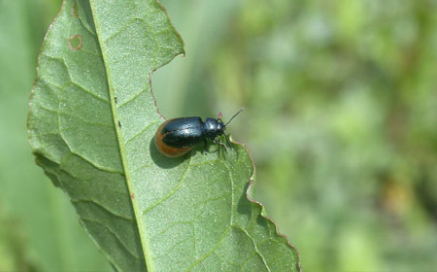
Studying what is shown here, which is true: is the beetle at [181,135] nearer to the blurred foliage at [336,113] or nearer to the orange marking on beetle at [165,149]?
the orange marking on beetle at [165,149]

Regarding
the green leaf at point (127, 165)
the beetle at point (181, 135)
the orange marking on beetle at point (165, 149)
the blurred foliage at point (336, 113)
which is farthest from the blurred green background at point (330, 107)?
the green leaf at point (127, 165)

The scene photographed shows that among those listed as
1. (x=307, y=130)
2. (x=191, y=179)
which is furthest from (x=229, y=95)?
(x=191, y=179)

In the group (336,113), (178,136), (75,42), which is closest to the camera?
(75,42)

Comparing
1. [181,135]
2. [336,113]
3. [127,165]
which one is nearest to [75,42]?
[127,165]

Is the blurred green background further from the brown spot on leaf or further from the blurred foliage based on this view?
the brown spot on leaf

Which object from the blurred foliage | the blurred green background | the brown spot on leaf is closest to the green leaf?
the brown spot on leaf

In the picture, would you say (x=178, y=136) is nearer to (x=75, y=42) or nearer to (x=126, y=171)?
(x=126, y=171)
